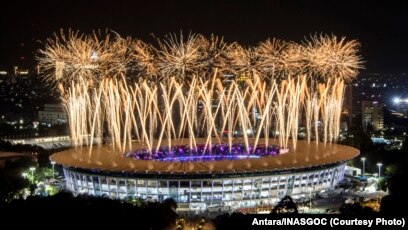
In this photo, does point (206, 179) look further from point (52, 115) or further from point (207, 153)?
point (52, 115)

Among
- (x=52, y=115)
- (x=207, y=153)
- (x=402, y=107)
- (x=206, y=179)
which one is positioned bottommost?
(x=206, y=179)

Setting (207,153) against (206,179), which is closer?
(206,179)

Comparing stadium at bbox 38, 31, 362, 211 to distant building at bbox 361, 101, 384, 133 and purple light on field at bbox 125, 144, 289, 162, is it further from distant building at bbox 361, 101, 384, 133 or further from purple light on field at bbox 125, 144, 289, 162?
distant building at bbox 361, 101, 384, 133

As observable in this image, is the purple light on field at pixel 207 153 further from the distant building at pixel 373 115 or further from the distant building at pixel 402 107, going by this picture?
the distant building at pixel 402 107

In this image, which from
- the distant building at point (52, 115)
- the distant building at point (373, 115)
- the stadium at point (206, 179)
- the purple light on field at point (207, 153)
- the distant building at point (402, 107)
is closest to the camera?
the stadium at point (206, 179)

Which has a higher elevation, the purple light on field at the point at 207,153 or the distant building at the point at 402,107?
the distant building at the point at 402,107

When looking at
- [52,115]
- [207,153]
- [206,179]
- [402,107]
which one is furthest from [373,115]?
[206,179]

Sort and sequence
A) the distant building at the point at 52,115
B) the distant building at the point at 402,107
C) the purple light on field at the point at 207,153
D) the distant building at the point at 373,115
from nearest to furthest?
1. the purple light on field at the point at 207,153
2. the distant building at the point at 373,115
3. the distant building at the point at 52,115
4. the distant building at the point at 402,107

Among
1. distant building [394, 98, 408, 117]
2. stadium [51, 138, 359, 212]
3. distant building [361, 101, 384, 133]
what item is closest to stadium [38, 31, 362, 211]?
stadium [51, 138, 359, 212]

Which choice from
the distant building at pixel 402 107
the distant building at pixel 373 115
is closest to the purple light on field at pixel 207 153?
the distant building at pixel 373 115
